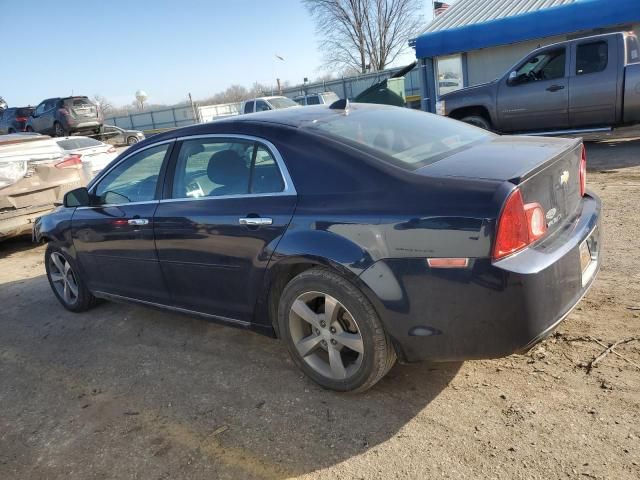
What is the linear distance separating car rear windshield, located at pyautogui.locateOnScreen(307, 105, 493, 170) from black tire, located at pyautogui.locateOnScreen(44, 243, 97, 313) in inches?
111

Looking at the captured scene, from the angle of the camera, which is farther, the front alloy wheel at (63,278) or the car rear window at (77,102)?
the car rear window at (77,102)

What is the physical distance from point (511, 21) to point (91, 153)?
1173cm

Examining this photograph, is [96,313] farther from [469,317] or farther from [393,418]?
[469,317]

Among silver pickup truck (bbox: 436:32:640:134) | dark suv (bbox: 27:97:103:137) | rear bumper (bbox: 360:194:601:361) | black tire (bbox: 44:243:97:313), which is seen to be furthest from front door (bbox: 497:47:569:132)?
dark suv (bbox: 27:97:103:137)

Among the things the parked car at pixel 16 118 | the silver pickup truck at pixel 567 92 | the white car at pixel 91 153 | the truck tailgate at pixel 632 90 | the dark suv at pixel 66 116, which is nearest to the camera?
the truck tailgate at pixel 632 90

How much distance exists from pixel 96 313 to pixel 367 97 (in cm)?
1441

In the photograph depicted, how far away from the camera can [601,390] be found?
9.04 ft

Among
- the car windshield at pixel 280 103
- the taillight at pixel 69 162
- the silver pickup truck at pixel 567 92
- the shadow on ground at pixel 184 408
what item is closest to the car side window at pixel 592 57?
the silver pickup truck at pixel 567 92

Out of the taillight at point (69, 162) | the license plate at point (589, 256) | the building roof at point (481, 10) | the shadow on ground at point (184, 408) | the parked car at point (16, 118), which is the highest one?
the building roof at point (481, 10)

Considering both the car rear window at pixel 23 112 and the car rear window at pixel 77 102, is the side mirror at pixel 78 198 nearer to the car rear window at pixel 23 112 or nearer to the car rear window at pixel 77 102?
the car rear window at pixel 77 102

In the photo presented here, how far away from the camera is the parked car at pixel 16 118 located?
2647cm

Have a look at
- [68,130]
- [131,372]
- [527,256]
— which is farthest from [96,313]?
[68,130]

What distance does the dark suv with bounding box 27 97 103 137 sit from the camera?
2391 cm

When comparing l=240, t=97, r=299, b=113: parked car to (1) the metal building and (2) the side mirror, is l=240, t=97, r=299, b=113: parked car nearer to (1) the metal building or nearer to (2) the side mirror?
(1) the metal building
